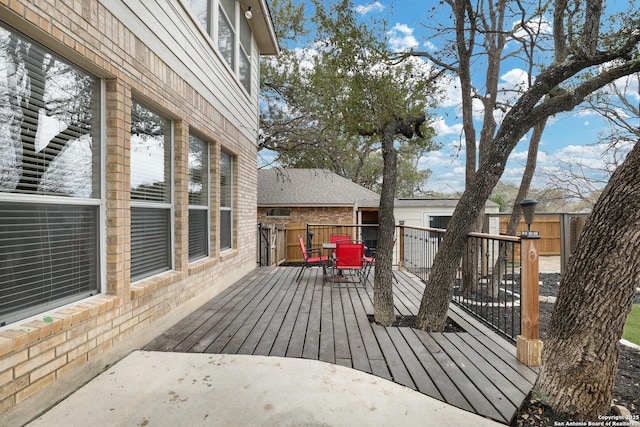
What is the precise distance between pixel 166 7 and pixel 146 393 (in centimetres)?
365

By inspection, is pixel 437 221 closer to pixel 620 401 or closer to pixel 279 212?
pixel 279 212

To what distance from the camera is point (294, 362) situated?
268 cm

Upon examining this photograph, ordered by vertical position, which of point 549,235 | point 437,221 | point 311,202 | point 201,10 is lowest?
point 549,235

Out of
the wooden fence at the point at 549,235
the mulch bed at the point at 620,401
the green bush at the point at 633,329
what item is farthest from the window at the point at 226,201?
the wooden fence at the point at 549,235

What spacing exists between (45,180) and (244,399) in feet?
6.38

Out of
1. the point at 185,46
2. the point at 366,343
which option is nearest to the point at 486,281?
the point at 366,343

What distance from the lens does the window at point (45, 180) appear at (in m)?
1.91

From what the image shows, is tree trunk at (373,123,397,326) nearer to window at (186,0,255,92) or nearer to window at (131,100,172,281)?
window at (131,100,172,281)

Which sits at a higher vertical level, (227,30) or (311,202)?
(227,30)

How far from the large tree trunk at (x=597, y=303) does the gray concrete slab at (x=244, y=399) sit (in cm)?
61

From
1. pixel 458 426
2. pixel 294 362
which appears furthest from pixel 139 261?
pixel 458 426

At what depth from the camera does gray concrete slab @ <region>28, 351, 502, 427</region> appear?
1954 millimetres

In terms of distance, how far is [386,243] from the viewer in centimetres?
379

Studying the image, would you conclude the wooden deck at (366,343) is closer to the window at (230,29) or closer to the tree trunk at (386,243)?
the tree trunk at (386,243)
